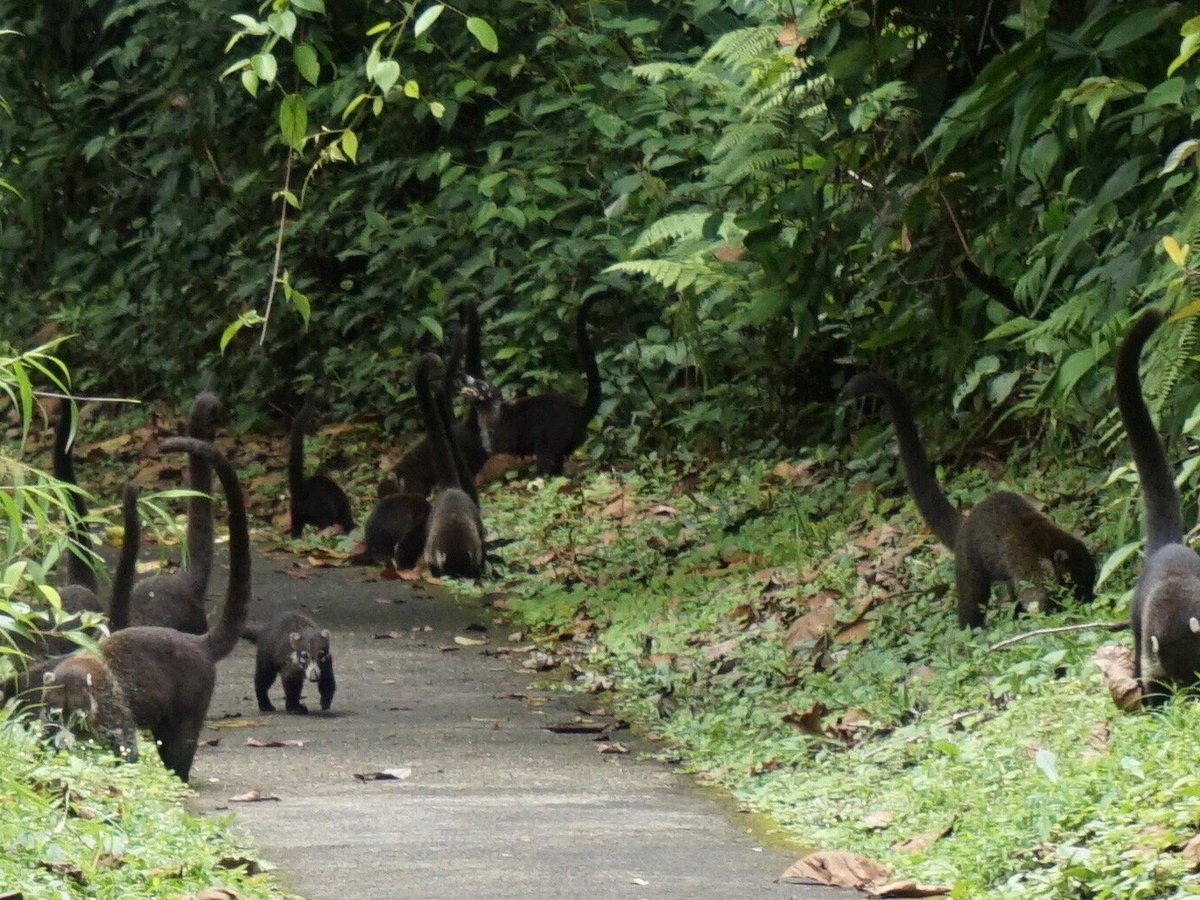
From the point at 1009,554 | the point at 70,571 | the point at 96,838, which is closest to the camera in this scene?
the point at 96,838

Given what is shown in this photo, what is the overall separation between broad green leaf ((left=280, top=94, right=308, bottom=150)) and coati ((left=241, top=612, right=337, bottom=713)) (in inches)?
141

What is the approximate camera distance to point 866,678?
22.4ft

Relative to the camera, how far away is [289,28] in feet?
11.9

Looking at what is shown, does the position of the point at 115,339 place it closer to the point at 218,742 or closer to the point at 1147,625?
the point at 218,742

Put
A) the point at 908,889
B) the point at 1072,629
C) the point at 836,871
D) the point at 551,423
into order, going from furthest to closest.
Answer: the point at 551,423, the point at 1072,629, the point at 836,871, the point at 908,889

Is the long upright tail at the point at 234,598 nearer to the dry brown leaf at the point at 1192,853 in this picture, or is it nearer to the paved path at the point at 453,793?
the paved path at the point at 453,793

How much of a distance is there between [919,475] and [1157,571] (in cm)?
239

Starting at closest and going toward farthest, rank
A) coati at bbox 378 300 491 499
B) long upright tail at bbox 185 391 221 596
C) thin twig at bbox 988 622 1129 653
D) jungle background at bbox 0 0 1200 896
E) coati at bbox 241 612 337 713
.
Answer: thin twig at bbox 988 622 1129 653
jungle background at bbox 0 0 1200 896
long upright tail at bbox 185 391 221 596
coati at bbox 241 612 337 713
coati at bbox 378 300 491 499

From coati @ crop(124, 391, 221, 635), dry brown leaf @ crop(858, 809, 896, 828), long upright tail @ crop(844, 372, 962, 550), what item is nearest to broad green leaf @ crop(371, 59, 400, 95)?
dry brown leaf @ crop(858, 809, 896, 828)

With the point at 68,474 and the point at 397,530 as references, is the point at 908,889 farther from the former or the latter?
the point at 397,530

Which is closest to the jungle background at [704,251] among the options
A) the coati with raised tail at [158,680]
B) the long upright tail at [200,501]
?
the coati with raised tail at [158,680]

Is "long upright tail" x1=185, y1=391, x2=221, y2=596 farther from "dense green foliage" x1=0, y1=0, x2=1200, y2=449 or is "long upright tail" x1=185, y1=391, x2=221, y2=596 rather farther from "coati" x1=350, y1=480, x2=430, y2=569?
"coati" x1=350, y1=480, x2=430, y2=569

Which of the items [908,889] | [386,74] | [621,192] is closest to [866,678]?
[908,889]

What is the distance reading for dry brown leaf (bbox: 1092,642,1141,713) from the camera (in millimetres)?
5207
